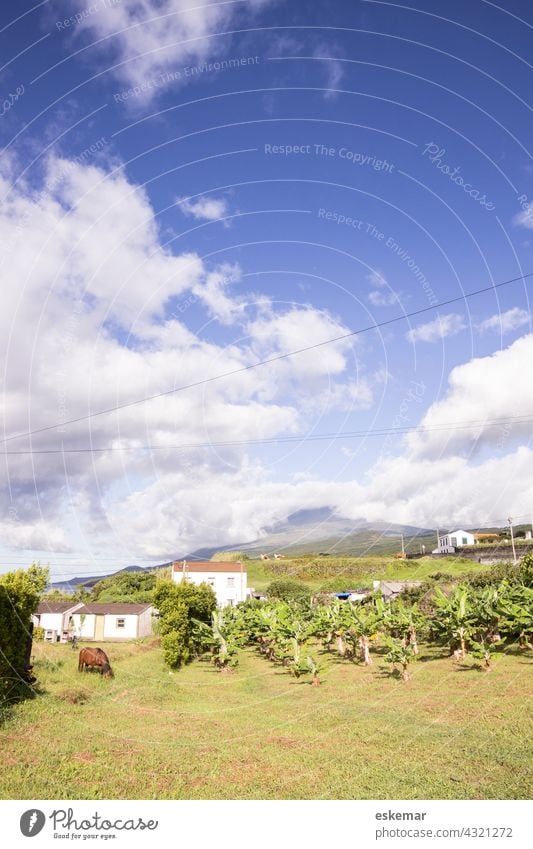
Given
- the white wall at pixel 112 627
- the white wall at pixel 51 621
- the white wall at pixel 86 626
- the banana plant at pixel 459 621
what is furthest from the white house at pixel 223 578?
the banana plant at pixel 459 621

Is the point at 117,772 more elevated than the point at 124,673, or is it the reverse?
the point at 117,772

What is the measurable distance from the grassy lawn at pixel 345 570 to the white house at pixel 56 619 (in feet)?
103

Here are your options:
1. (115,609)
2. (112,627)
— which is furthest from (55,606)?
(112,627)

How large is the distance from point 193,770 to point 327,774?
225 cm

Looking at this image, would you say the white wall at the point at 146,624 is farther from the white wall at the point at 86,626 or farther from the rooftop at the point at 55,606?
the rooftop at the point at 55,606

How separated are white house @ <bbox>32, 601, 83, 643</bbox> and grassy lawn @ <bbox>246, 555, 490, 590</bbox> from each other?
103 ft

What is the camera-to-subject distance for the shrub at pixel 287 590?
6241cm

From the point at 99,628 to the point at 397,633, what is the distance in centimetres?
3018

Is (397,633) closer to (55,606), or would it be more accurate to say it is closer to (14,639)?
(14,639)

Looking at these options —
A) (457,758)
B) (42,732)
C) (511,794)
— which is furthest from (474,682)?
(42,732)

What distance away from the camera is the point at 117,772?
804 centimetres

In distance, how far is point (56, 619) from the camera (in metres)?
46.1

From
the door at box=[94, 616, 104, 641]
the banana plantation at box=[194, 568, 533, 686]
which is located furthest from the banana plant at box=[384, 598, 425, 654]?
the door at box=[94, 616, 104, 641]
